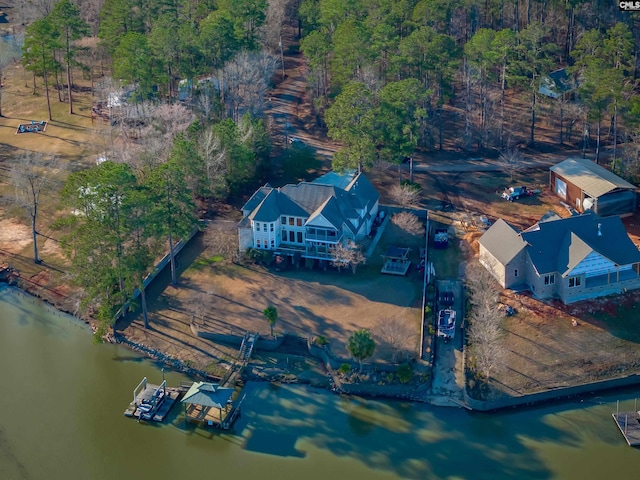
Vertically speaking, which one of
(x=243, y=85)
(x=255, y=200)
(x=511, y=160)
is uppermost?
(x=243, y=85)

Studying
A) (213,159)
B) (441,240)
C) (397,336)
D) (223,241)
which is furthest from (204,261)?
(441,240)

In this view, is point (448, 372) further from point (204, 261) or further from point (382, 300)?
point (204, 261)

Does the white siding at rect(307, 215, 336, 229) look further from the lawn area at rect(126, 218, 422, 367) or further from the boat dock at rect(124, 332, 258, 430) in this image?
the boat dock at rect(124, 332, 258, 430)

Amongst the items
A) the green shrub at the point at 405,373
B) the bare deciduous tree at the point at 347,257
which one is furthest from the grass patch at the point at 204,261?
the green shrub at the point at 405,373

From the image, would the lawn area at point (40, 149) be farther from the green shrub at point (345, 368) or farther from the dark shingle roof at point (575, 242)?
the dark shingle roof at point (575, 242)

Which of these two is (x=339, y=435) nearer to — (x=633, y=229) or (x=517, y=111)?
(x=633, y=229)

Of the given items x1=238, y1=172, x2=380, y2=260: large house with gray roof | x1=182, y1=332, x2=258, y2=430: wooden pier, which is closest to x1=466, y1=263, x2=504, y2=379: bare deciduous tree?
x1=238, y1=172, x2=380, y2=260: large house with gray roof
